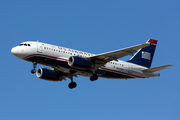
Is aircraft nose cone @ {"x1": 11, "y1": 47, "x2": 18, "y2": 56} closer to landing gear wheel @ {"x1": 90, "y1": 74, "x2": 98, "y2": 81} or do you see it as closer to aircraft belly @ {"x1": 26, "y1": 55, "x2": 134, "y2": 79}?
aircraft belly @ {"x1": 26, "y1": 55, "x2": 134, "y2": 79}

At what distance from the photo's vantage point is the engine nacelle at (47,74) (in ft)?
149

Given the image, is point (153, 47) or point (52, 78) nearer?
point (52, 78)

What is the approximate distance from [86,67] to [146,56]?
519 inches

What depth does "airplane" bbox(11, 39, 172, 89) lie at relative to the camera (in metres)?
40.5

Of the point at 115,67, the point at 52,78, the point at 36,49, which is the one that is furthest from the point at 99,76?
the point at 36,49

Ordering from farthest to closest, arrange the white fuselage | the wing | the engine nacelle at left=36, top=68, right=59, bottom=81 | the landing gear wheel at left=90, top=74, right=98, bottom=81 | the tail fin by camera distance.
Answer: the tail fin
the engine nacelle at left=36, top=68, right=59, bottom=81
the landing gear wheel at left=90, top=74, right=98, bottom=81
the white fuselage
the wing

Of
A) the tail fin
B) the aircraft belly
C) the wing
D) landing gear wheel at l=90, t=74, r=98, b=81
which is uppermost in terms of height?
the tail fin

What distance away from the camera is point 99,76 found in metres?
45.2

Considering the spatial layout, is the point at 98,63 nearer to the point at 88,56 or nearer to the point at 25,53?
the point at 88,56

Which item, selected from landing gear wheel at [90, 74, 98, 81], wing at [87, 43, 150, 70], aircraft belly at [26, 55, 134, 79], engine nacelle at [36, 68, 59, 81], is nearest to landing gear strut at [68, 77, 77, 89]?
engine nacelle at [36, 68, 59, 81]

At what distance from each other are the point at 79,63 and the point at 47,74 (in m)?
7.01

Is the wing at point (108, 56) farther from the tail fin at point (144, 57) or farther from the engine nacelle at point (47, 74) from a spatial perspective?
the tail fin at point (144, 57)

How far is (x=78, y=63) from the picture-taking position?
4056 cm

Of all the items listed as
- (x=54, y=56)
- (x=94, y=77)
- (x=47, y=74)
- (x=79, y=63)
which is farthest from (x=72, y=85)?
(x=54, y=56)
